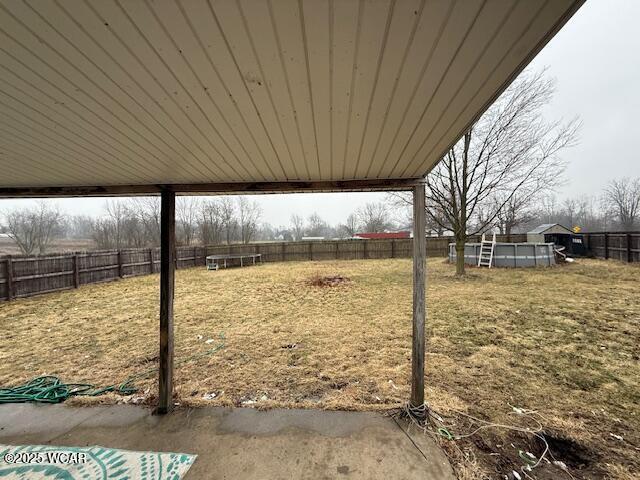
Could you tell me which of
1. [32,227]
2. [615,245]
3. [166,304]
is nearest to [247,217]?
[32,227]

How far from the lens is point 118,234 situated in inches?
923

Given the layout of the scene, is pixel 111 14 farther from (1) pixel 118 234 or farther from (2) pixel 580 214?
(2) pixel 580 214

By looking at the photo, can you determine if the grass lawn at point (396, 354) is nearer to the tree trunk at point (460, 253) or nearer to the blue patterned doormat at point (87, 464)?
the blue patterned doormat at point (87, 464)

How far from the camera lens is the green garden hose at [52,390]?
2.56 m

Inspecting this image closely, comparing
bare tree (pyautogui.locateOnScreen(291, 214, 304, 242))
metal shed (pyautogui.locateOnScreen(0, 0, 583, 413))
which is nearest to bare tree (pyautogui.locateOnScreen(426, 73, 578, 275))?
metal shed (pyautogui.locateOnScreen(0, 0, 583, 413))

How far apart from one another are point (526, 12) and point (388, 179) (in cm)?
164

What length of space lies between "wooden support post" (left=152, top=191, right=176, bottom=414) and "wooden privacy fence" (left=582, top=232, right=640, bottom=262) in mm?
16739

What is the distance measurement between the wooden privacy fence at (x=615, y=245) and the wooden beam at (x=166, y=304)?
54.9 ft

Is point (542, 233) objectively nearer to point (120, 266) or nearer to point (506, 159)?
point (506, 159)

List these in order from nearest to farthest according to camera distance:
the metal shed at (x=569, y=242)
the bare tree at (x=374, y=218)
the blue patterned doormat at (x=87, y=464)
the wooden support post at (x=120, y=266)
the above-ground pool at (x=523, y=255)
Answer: the blue patterned doormat at (x=87, y=464)
the wooden support post at (x=120, y=266)
the above-ground pool at (x=523, y=255)
the metal shed at (x=569, y=242)
the bare tree at (x=374, y=218)

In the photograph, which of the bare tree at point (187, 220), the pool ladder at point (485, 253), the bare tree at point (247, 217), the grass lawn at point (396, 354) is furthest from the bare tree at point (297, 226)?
the grass lawn at point (396, 354)

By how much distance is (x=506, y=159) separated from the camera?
8.64m

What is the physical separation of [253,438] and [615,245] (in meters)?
17.4

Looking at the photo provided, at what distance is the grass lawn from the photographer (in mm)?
2162
